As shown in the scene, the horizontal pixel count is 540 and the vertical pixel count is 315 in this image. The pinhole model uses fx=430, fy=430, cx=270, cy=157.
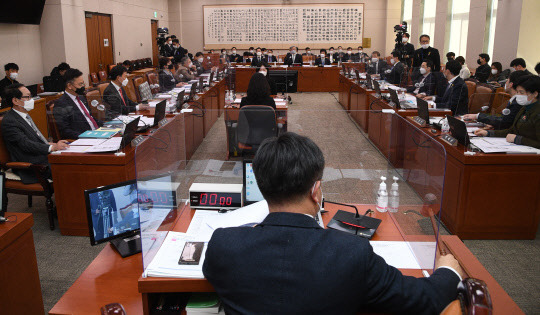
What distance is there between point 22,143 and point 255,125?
6.47 feet

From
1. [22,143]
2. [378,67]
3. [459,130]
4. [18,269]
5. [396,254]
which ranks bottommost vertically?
[18,269]

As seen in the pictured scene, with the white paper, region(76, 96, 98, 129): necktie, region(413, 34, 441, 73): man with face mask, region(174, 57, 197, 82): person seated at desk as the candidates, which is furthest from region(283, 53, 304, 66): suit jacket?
the white paper

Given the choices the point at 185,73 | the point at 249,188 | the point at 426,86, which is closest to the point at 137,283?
the point at 249,188

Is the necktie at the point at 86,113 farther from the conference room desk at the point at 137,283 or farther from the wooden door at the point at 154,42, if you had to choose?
the wooden door at the point at 154,42

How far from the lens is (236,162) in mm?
2236

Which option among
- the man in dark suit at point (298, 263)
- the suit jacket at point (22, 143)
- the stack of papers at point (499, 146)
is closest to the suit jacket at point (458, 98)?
the stack of papers at point (499, 146)

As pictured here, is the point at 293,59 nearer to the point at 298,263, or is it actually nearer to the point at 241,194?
the point at 241,194

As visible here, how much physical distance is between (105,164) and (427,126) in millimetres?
2971

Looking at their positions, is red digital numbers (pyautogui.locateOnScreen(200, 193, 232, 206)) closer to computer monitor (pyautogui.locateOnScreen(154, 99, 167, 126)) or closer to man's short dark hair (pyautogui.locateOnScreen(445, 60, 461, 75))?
computer monitor (pyautogui.locateOnScreen(154, 99, 167, 126))

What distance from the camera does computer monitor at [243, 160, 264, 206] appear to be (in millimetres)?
2046

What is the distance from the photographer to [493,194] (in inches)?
133

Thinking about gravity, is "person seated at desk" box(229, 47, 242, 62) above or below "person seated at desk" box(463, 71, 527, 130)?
above

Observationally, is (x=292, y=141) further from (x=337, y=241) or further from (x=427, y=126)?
(x=427, y=126)

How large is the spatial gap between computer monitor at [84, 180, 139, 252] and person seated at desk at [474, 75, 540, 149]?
3022 millimetres
